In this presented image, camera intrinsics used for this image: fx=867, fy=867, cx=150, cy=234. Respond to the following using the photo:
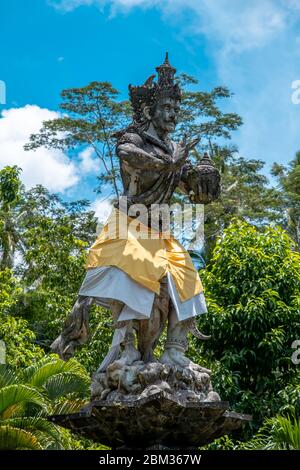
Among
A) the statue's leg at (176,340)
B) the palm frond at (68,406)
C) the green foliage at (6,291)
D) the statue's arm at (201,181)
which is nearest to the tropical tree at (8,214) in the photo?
the green foliage at (6,291)

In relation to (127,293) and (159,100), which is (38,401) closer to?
(127,293)

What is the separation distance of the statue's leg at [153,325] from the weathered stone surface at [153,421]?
97 centimetres

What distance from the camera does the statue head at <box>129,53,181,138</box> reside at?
9.99m

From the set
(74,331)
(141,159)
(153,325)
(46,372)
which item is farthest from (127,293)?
(46,372)

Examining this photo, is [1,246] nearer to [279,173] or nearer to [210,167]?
[279,173]

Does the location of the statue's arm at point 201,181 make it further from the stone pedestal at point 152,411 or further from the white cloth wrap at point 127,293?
the stone pedestal at point 152,411

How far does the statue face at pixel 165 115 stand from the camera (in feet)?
32.8

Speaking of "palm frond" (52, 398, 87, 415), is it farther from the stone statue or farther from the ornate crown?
the ornate crown

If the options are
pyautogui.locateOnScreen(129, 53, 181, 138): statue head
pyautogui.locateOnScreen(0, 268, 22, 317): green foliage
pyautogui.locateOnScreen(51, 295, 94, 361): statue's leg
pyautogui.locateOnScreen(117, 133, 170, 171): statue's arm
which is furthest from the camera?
pyautogui.locateOnScreen(0, 268, 22, 317): green foliage

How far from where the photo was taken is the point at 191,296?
9234mm

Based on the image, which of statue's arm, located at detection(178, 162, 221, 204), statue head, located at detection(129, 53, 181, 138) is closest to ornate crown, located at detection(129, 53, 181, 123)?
statue head, located at detection(129, 53, 181, 138)

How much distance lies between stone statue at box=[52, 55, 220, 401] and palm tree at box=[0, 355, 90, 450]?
65.3 inches

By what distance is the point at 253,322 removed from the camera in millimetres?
14047

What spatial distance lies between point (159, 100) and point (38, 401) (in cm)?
413
